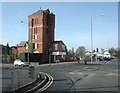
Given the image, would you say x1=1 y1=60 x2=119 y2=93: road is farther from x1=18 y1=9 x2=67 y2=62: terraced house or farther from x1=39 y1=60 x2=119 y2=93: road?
x1=18 y1=9 x2=67 y2=62: terraced house

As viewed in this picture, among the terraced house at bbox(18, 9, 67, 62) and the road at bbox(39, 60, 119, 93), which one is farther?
the terraced house at bbox(18, 9, 67, 62)

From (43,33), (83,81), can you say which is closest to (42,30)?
(43,33)

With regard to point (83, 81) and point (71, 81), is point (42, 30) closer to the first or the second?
point (71, 81)

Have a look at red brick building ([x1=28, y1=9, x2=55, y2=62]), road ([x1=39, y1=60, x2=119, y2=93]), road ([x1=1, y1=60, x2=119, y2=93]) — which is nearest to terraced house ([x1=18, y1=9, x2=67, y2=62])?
red brick building ([x1=28, y1=9, x2=55, y2=62])

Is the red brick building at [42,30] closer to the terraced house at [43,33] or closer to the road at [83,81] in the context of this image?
the terraced house at [43,33]

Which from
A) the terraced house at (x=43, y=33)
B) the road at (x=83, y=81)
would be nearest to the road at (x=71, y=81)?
the road at (x=83, y=81)

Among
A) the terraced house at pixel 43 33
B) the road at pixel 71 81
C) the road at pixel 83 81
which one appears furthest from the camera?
the terraced house at pixel 43 33

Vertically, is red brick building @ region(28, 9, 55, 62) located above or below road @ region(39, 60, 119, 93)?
above

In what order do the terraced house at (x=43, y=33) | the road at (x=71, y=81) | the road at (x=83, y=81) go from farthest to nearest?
the terraced house at (x=43, y=33), the road at (x=83, y=81), the road at (x=71, y=81)

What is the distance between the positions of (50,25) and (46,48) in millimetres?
7395

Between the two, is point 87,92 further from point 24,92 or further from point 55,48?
point 55,48

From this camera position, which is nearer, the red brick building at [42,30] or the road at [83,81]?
the road at [83,81]

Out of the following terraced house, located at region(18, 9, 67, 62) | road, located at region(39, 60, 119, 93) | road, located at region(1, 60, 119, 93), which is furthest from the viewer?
terraced house, located at region(18, 9, 67, 62)

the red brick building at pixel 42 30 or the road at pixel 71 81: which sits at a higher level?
the red brick building at pixel 42 30
